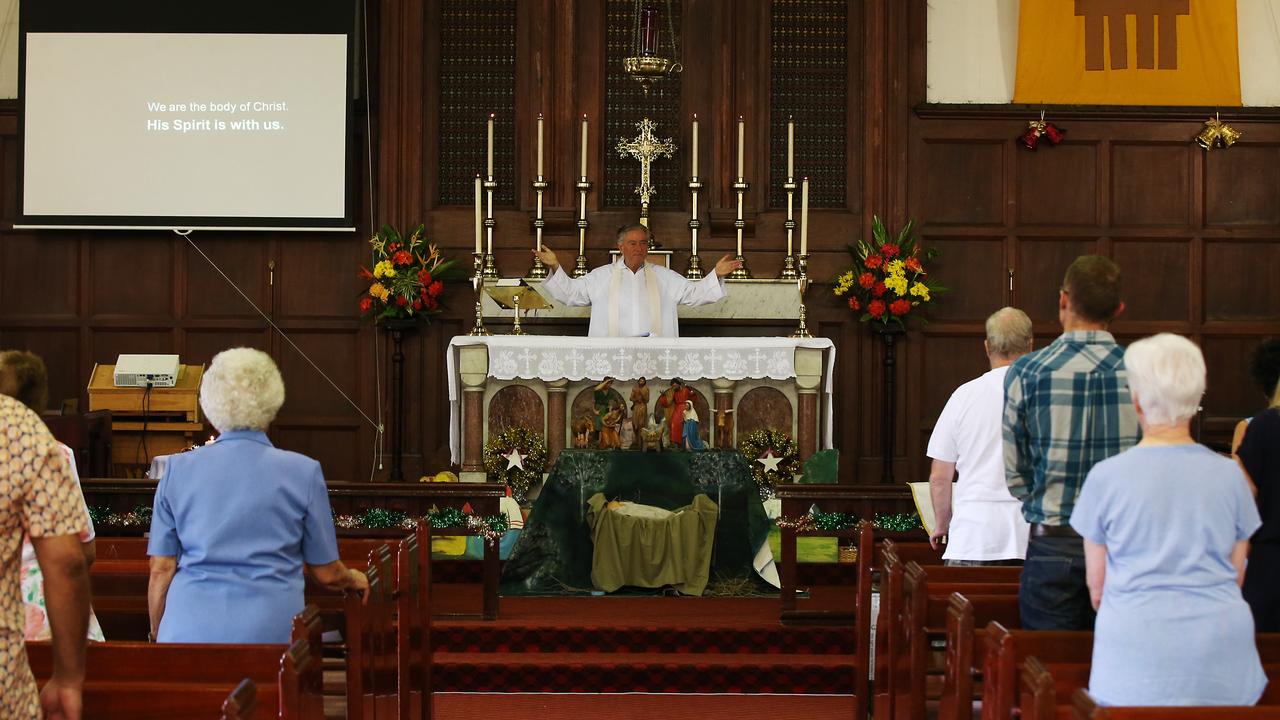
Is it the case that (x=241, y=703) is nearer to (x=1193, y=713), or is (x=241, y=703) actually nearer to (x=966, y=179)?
(x=1193, y=713)

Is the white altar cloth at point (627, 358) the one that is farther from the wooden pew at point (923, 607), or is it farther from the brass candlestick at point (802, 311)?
the wooden pew at point (923, 607)

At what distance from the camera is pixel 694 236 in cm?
1015

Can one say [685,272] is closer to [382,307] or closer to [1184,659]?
[382,307]

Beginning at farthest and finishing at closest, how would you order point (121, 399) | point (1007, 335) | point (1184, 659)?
point (121, 399) < point (1007, 335) < point (1184, 659)

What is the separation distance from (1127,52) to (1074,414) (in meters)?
7.54

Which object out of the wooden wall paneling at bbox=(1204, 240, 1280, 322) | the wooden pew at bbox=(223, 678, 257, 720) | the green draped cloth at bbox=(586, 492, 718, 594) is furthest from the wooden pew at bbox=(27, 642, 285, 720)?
the wooden wall paneling at bbox=(1204, 240, 1280, 322)

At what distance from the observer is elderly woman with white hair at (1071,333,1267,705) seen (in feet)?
9.26

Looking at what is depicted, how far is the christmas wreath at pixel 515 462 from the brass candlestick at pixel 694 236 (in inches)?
87.3

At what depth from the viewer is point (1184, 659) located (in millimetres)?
2812

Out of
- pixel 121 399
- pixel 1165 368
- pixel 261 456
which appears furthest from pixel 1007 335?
pixel 121 399

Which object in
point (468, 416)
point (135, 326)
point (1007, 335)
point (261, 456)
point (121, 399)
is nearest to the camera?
point (261, 456)

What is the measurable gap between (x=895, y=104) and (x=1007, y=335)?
6.27 metres

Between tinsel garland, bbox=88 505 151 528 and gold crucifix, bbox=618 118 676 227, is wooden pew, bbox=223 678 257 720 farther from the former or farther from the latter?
gold crucifix, bbox=618 118 676 227

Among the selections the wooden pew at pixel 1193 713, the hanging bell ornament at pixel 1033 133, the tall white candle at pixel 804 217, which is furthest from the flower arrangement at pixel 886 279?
the wooden pew at pixel 1193 713
